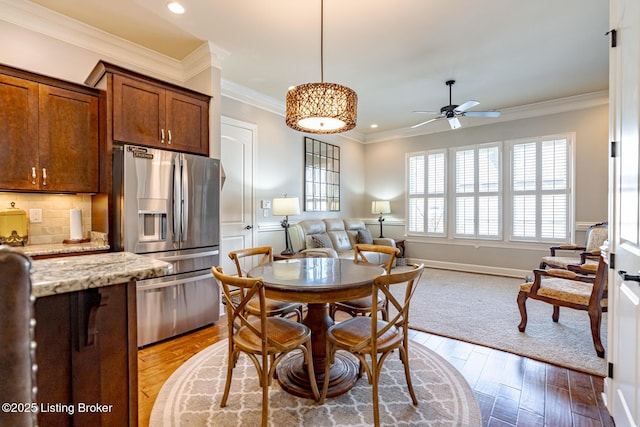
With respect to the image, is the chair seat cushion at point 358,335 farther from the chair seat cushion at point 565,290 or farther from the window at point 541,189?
the window at point 541,189

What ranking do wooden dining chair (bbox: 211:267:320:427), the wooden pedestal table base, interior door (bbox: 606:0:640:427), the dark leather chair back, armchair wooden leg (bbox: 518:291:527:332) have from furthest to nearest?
armchair wooden leg (bbox: 518:291:527:332) → the wooden pedestal table base → wooden dining chair (bbox: 211:267:320:427) → interior door (bbox: 606:0:640:427) → the dark leather chair back

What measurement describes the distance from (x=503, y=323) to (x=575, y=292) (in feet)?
2.46

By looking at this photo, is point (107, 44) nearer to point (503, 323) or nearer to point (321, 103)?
point (321, 103)

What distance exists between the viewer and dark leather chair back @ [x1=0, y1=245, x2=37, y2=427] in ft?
1.88

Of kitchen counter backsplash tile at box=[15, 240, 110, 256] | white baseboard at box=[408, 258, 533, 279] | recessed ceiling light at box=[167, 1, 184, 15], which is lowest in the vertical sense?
white baseboard at box=[408, 258, 533, 279]

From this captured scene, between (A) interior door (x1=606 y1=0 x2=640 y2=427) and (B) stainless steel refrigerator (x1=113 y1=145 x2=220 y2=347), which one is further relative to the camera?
(B) stainless steel refrigerator (x1=113 y1=145 x2=220 y2=347)

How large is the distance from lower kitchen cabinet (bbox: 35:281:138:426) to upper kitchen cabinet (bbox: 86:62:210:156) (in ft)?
6.82

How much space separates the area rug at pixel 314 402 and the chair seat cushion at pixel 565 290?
1.33 meters

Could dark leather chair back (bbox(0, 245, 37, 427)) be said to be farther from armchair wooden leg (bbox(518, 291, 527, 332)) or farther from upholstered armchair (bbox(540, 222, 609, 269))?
upholstered armchair (bbox(540, 222, 609, 269))

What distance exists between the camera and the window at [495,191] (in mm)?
4941

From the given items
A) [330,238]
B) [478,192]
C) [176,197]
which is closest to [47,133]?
[176,197]

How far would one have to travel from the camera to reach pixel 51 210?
8.94 ft

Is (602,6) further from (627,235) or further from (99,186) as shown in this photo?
(99,186)

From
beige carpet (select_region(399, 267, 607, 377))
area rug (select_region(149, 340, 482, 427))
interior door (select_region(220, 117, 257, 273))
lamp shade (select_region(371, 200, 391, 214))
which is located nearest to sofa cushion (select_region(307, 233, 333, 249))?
interior door (select_region(220, 117, 257, 273))
